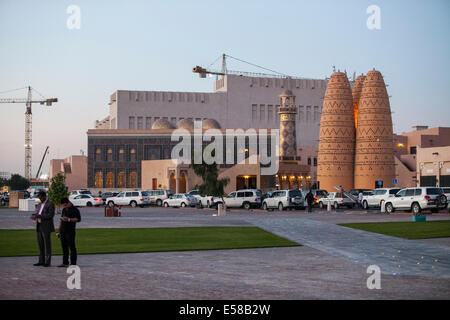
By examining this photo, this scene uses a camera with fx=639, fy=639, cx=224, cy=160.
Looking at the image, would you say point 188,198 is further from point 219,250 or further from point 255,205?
point 219,250

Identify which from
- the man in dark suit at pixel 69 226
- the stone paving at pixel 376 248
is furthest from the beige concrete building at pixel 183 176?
the man in dark suit at pixel 69 226

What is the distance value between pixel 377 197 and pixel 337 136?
133ft

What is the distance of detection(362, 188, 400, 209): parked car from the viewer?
48250 millimetres

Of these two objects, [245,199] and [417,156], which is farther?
[417,156]

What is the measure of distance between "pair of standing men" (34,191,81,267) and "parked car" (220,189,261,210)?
36900 mm

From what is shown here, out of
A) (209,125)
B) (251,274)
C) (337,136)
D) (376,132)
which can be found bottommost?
(251,274)

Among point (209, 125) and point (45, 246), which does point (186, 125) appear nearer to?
point (209, 125)

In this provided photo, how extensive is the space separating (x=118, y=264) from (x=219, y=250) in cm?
452

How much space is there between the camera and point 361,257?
17.1 m

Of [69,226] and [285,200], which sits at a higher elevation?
[285,200]

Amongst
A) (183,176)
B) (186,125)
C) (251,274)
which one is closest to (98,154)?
(186,125)

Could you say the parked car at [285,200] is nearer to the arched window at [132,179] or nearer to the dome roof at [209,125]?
the dome roof at [209,125]

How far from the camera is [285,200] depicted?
49.1m

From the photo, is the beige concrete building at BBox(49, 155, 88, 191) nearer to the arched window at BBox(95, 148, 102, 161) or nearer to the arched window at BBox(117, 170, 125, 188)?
the arched window at BBox(95, 148, 102, 161)
